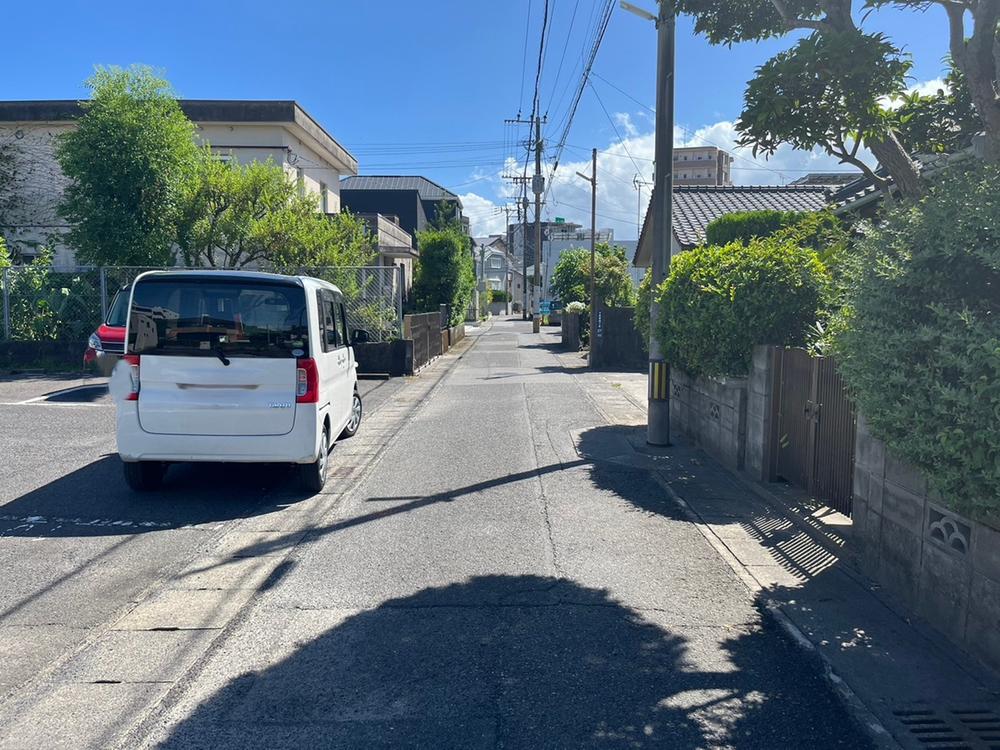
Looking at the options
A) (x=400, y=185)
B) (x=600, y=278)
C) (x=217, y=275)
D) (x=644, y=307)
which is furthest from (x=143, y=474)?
(x=400, y=185)

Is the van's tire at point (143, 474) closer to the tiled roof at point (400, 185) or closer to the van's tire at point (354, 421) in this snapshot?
the van's tire at point (354, 421)

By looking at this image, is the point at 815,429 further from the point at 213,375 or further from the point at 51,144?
the point at 51,144

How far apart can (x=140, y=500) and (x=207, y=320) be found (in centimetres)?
172

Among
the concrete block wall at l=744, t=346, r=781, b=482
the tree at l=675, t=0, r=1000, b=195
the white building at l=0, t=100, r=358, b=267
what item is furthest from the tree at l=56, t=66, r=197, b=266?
the tree at l=675, t=0, r=1000, b=195

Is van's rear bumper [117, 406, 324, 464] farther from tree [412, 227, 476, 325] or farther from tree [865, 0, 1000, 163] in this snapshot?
tree [412, 227, 476, 325]

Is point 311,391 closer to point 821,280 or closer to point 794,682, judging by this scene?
point 794,682

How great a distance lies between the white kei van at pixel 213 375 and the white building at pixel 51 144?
16233 mm

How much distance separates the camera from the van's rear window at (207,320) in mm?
6516

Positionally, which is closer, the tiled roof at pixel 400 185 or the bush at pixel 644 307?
the bush at pixel 644 307

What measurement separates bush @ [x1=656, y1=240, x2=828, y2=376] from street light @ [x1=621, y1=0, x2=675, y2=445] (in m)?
0.61

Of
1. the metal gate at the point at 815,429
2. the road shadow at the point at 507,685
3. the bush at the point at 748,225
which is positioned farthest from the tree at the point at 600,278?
the road shadow at the point at 507,685

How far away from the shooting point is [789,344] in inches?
320

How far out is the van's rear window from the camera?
6516 millimetres

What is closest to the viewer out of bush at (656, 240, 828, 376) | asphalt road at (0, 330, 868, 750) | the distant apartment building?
asphalt road at (0, 330, 868, 750)
